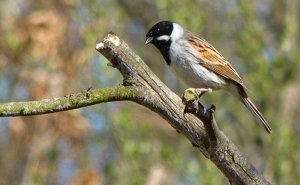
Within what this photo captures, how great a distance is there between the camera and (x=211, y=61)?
6.02 m

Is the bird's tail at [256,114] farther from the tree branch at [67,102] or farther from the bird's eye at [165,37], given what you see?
the tree branch at [67,102]

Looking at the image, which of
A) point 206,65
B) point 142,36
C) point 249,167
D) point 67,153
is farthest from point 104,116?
point 249,167

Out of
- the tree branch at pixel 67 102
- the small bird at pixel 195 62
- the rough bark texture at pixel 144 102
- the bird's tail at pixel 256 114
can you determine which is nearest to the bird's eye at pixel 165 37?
the small bird at pixel 195 62

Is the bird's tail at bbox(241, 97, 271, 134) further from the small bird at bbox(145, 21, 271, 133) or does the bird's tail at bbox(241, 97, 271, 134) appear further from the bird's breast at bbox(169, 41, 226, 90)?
the bird's breast at bbox(169, 41, 226, 90)

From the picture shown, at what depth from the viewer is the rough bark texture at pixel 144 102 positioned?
3.48 m

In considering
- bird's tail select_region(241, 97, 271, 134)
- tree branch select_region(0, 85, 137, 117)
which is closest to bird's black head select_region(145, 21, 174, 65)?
bird's tail select_region(241, 97, 271, 134)

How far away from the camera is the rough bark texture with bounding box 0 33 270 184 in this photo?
348 centimetres

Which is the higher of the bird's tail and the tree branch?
the tree branch

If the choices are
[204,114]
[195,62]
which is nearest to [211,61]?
[195,62]

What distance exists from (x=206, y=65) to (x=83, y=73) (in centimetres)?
288

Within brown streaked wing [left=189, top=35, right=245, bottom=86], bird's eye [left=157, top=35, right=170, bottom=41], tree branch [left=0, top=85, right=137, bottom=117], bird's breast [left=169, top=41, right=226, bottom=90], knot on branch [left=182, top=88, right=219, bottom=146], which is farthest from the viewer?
bird's eye [left=157, top=35, right=170, bottom=41]

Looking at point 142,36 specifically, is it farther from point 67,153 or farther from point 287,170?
point 287,170

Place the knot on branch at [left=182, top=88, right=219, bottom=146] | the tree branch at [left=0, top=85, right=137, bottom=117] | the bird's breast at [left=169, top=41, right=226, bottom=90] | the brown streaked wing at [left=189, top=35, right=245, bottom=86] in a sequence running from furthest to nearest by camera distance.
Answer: the brown streaked wing at [left=189, top=35, right=245, bottom=86] → the bird's breast at [left=169, top=41, right=226, bottom=90] → the knot on branch at [left=182, top=88, right=219, bottom=146] → the tree branch at [left=0, top=85, right=137, bottom=117]

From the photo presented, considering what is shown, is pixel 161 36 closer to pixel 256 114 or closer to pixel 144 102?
pixel 256 114
